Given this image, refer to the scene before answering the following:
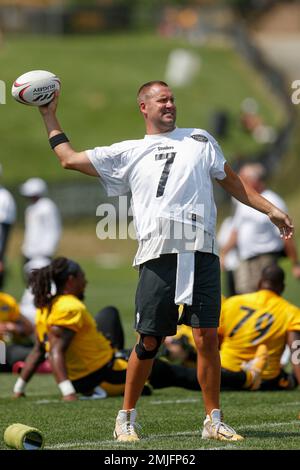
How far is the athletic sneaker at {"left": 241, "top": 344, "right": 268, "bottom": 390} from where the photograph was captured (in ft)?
31.7

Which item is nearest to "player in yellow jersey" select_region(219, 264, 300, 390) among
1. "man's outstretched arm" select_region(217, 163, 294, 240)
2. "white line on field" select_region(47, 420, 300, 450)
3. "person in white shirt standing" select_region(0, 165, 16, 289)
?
"white line on field" select_region(47, 420, 300, 450)

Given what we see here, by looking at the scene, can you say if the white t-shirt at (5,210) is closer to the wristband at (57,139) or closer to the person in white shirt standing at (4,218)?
the person in white shirt standing at (4,218)

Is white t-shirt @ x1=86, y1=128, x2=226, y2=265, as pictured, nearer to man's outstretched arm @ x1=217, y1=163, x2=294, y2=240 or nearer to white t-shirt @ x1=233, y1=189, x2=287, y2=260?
man's outstretched arm @ x1=217, y1=163, x2=294, y2=240

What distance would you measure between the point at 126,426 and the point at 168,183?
1.46 meters

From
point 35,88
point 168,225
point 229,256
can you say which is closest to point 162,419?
point 168,225

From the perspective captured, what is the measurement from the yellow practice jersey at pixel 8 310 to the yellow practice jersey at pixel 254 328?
2692mm

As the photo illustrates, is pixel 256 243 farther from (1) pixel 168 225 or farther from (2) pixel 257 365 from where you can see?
(1) pixel 168 225

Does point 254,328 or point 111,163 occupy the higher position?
point 111,163

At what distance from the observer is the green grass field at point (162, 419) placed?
696cm

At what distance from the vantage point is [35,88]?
723 centimetres

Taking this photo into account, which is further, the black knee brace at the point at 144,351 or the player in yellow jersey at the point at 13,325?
the player in yellow jersey at the point at 13,325

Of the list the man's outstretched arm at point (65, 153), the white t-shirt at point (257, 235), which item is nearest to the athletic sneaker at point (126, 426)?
the man's outstretched arm at point (65, 153)
